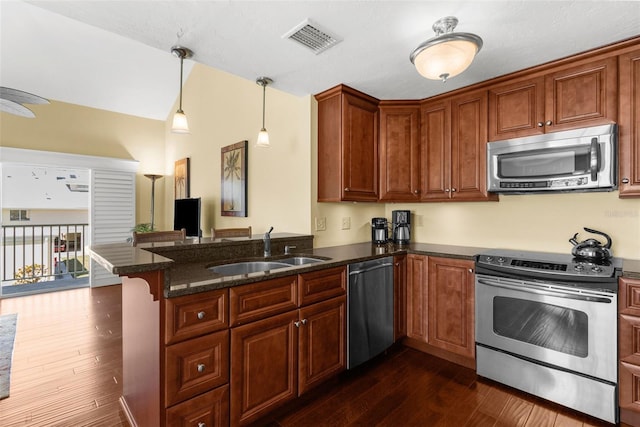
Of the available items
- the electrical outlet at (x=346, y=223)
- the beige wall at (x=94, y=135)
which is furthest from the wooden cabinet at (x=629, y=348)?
the beige wall at (x=94, y=135)

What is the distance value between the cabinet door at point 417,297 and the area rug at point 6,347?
3089 mm

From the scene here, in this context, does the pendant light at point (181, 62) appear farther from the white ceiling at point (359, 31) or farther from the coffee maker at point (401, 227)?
the coffee maker at point (401, 227)

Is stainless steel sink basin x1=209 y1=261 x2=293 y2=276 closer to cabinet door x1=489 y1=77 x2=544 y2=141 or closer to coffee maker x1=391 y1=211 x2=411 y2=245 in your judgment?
coffee maker x1=391 y1=211 x2=411 y2=245

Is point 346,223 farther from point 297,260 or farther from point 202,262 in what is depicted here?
point 202,262

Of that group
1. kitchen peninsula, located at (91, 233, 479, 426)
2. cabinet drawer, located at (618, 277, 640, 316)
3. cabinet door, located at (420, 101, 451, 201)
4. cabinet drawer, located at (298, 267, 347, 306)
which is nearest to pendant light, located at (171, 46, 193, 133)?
kitchen peninsula, located at (91, 233, 479, 426)

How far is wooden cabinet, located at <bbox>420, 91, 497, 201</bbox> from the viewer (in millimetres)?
2648

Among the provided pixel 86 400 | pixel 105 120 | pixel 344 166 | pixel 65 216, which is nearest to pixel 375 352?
pixel 344 166

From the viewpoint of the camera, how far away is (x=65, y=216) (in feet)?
27.4

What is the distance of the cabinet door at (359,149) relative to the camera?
9.00 ft

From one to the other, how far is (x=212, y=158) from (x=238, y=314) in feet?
11.8

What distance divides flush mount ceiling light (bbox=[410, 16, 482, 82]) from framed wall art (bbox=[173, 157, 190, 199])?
4.59 m

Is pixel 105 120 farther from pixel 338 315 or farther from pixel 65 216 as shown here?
pixel 338 315

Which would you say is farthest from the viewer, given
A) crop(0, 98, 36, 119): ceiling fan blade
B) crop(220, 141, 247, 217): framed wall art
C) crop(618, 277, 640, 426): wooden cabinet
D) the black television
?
the black television

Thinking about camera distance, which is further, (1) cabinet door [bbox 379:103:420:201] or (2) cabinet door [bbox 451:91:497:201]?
(1) cabinet door [bbox 379:103:420:201]
